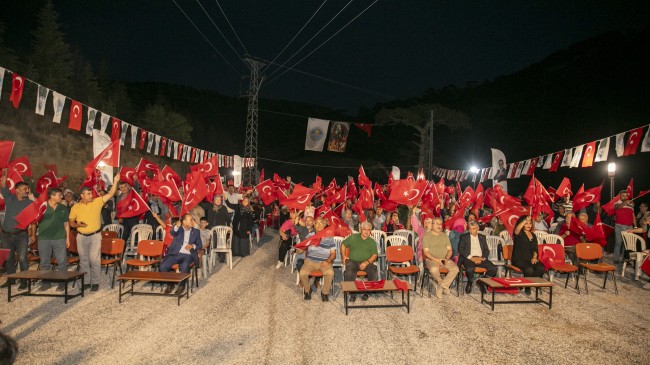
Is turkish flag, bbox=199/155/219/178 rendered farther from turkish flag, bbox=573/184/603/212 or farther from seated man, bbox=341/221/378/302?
turkish flag, bbox=573/184/603/212

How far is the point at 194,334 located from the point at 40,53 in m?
23.9

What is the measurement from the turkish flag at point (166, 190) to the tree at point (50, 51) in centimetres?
1737

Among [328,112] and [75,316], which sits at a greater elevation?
[328,112]

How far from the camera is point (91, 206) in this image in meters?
6.83

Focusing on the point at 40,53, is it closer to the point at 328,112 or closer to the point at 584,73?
the point at 584,73

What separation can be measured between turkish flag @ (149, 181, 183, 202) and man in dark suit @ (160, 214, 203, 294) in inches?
60.1

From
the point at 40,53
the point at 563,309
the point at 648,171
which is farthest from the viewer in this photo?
the point at 40,53

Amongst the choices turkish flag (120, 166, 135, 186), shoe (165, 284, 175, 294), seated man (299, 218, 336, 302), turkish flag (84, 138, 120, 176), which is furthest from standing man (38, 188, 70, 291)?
seated man (299, 218, 336, 302)

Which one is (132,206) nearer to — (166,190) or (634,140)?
(166,190)

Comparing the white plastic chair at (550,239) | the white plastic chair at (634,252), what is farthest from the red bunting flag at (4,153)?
the white plastic chair at (634,252)

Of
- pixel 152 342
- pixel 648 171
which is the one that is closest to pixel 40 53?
pixel 152 342

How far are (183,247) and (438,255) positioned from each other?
493 cm

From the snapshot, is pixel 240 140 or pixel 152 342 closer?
pixel 152 342

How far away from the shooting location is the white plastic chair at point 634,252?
8.50m
